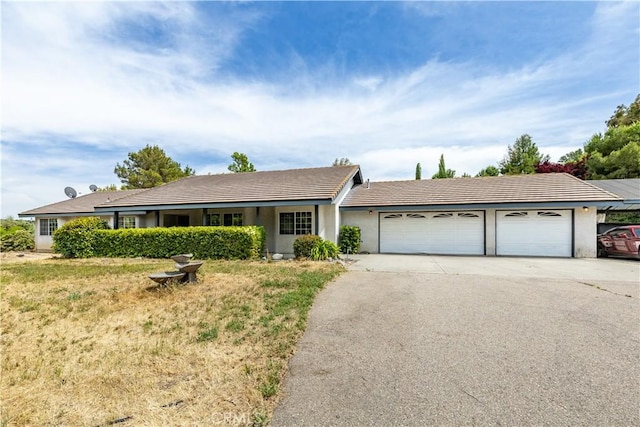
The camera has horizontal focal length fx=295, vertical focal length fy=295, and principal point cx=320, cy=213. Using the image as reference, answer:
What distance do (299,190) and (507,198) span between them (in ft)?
33.1

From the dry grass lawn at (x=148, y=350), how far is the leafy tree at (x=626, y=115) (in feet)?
147

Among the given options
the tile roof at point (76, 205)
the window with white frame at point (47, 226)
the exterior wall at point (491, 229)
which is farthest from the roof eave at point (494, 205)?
the window with white frame at point (47, 226)

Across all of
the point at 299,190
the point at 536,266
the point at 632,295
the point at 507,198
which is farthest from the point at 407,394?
the point at 507,198

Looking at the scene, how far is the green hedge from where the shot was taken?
1322cm

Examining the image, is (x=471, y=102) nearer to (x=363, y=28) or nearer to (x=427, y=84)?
(x=427, y=84)

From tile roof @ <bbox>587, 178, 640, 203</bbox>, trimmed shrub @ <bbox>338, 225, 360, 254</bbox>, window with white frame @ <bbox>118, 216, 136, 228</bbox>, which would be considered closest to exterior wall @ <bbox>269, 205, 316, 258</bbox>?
trimmed shrub @ <bbox>338, 225, 360, 254</bbox>

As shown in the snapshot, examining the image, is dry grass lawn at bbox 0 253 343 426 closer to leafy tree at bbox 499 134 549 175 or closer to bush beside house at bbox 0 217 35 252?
bush beside house at bbox 0 217 35 252

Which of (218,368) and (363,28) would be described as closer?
(218,368)

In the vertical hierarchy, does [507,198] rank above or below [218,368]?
above

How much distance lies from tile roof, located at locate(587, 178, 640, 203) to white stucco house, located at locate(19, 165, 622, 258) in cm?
320

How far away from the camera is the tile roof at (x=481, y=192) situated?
45.0 feet

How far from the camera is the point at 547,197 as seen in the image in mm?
13633

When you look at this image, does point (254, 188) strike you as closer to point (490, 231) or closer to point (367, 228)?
point (367, 228)
